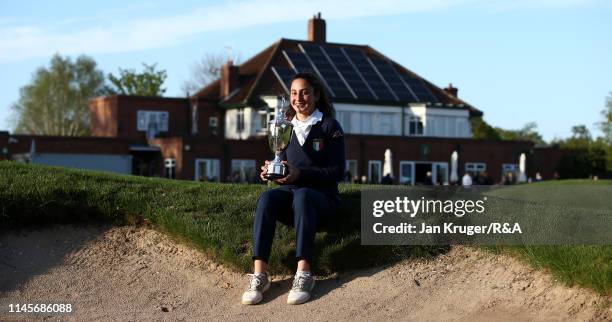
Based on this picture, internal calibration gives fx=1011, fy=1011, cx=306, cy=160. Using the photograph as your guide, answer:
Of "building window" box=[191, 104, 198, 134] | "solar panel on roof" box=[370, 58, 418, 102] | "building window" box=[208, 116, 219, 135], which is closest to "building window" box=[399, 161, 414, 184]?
"solar panel on roof" box=[370, 58, 418, 102]

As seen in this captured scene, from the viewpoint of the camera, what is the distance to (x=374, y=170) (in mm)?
63812

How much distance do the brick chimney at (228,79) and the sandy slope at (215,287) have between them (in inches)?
2335

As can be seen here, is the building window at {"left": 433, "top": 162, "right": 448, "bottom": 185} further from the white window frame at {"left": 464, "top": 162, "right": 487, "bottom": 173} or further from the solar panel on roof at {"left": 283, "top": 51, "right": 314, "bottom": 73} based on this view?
the solar panel on roof at {"left": 283, "top": 51, "right": 314, "bottom": 73}

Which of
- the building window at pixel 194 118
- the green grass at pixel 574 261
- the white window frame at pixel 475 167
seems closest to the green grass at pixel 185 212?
the green grass at pixel 574 261

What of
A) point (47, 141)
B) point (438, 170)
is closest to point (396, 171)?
point (438, 170)

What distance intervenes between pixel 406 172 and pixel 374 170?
2.45 m

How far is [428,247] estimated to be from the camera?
9422 millimetres

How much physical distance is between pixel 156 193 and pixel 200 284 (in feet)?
6.87

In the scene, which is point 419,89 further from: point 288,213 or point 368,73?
point 288,213

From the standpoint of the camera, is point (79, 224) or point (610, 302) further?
point (79, 224)

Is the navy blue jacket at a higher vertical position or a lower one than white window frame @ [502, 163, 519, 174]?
higher

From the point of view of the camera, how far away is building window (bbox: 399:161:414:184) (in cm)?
6462

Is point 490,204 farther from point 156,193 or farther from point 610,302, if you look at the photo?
point 156,193

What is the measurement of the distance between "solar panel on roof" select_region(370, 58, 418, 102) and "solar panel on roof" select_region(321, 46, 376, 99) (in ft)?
8.57
